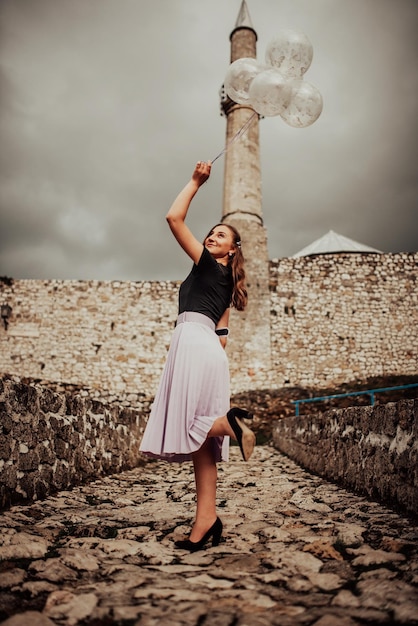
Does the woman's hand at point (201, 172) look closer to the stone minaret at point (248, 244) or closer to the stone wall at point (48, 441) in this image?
the stone wall at point (48, 441)

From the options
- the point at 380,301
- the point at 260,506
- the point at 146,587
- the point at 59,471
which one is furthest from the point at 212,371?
the point at 380,301

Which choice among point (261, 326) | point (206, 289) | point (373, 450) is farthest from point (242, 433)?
point (261, 326)

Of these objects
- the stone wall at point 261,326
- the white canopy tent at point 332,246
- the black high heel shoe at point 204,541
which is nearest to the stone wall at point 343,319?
the stone wall at point 261,326

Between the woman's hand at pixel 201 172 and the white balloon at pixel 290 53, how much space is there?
117cm

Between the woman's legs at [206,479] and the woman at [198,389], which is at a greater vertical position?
the woman at [198,389]

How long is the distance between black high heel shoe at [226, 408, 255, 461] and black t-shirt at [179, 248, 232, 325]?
59 cm

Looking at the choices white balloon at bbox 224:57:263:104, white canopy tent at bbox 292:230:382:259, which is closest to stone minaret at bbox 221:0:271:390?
white canopy tent at bbox 292:230:382:259

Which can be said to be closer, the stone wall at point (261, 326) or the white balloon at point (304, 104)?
the white balloon at point (304, 104)

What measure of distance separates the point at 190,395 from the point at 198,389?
0.16 ft

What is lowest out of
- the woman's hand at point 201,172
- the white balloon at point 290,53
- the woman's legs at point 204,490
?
the woman's legs at point 204,490

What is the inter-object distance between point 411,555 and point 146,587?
42.7 inches

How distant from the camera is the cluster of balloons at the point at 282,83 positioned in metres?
2.71

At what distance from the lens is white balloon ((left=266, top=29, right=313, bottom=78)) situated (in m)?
2.88

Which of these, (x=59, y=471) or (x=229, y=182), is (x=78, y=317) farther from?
(x=59, y=471)
